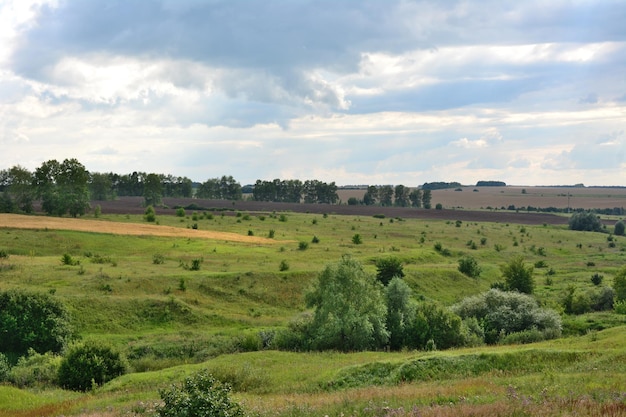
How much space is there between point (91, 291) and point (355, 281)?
25047mm

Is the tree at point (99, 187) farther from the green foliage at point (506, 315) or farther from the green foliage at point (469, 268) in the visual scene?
the green foliage at point (506, 315)

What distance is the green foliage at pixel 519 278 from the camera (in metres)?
65.3

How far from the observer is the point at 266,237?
3789 inches

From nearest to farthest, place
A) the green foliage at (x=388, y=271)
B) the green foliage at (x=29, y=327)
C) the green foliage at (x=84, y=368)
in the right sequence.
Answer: the green foliage at (x=84, y=368), the green foliage at (x=29, y=327), the green foliage at (x=388, y=271)

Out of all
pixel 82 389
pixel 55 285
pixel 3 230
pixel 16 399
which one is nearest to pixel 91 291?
pixel 55 285

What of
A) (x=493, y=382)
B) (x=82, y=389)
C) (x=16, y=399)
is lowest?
(x=82, y=389)

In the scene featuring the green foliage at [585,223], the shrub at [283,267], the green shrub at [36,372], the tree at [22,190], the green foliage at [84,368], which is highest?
the tree at [22,190]

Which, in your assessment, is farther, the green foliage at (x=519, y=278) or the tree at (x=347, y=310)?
the green foliage at (x=519, y=278)

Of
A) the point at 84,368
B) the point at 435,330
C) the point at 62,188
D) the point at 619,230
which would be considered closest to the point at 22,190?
the point at 62,188

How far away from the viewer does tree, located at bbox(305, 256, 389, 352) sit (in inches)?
1598

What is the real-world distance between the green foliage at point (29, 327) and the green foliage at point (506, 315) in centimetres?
3319

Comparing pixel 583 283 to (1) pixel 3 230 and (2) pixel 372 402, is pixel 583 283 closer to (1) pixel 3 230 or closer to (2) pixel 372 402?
(2) pixel 372 402

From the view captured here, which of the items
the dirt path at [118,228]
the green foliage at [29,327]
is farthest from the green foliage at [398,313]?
the dirt path at [118,228]

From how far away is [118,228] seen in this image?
90.1 metres
